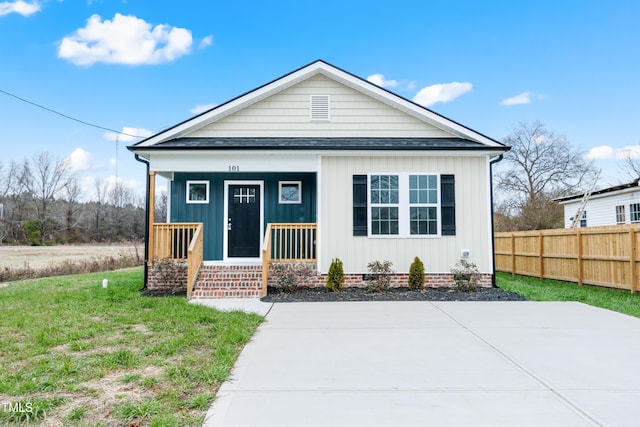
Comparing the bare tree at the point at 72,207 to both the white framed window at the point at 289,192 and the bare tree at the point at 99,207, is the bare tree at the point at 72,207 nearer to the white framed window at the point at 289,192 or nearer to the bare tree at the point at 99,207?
the bare tree at the point at 99,207

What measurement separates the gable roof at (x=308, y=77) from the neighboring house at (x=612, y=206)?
8.97 meters

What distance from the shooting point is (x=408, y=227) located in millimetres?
9383

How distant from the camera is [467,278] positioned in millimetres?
8961

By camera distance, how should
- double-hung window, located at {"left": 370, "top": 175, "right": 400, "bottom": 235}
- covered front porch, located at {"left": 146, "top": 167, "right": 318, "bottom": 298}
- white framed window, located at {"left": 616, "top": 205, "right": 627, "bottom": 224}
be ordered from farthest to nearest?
white framed window, located at {"left": 616, "top": 205, "right": 627, "bottom": 224}
covered front porch, located at {"left": 146, "top": 167, "right": 318, "bottom": 298}
double-hung window, located at {"left": 370, "top": 175, "right": 400, "bottom": 235}

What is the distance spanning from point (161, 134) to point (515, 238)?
11312 millimetres

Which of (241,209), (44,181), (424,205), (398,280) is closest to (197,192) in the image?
(241,209)

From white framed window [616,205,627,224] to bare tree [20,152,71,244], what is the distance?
1802 inches

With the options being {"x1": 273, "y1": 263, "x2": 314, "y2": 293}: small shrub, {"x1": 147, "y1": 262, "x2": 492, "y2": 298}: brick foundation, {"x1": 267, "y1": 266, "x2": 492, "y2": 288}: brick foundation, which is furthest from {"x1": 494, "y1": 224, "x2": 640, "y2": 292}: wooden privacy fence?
{"x1": 273, "y1": 263, "x2": 314, "y2": 293}: small shrub

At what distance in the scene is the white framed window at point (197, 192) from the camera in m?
10.5

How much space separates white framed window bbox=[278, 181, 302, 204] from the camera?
416 inches

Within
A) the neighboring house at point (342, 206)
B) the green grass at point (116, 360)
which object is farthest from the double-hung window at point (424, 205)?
the green grass at point (116, 360)

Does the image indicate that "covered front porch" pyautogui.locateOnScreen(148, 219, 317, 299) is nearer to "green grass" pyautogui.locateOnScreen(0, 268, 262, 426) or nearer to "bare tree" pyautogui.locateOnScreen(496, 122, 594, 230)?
"green grass" pyautogui.locateOnScreen(0, 268, 262, 426)

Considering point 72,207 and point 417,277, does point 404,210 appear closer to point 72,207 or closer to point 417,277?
point 417,277

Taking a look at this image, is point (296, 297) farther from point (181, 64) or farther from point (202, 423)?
point (181, 64)
